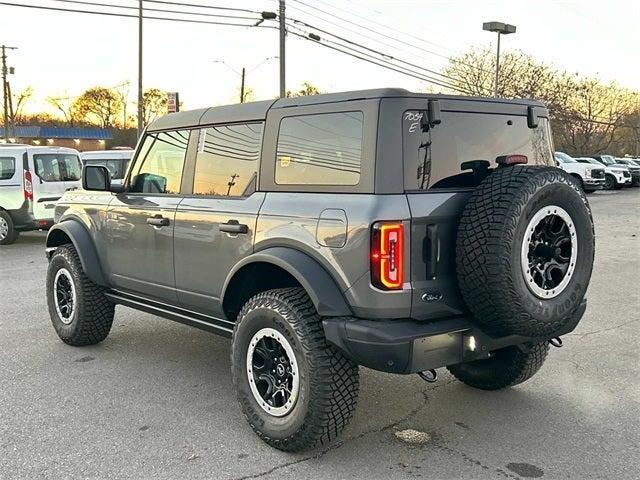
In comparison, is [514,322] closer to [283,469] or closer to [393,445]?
[393,445]

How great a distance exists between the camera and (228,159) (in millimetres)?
4020

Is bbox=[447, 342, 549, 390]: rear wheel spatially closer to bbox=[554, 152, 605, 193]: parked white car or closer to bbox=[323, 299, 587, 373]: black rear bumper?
bbox=[323, 299, 587, 373]: black rear bumper

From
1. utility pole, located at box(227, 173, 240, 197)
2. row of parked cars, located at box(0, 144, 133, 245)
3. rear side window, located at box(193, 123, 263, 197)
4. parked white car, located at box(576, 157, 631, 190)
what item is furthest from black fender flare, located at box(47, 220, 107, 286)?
parked white car, located at box(576, 157, 631, 190)

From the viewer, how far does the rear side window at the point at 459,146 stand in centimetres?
319

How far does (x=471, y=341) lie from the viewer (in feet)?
10.5

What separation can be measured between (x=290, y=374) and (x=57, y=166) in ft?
34.7

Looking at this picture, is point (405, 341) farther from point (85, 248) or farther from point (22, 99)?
point (22, 99)

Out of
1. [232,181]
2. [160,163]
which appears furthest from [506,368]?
[160,163]

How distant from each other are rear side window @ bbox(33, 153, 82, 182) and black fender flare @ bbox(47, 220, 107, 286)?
7.63m

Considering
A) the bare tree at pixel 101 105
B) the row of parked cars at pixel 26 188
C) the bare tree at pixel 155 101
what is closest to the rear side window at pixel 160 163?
the row of parked cars at pixel 26 188

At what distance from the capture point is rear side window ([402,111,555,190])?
3.19m

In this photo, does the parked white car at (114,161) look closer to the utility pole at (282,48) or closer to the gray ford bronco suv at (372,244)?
the utility pole at (282,48)

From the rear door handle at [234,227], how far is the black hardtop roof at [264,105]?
0.68 meters

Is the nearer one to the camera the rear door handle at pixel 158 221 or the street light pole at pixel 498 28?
the rear door handle at pixel 158 221
